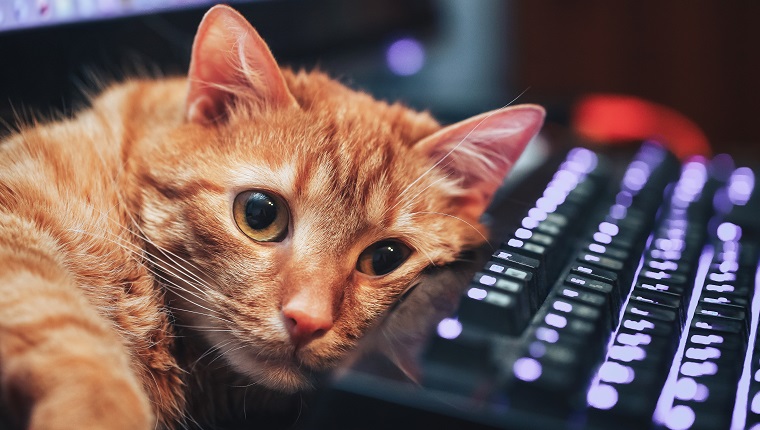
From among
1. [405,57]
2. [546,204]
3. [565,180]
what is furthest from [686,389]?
[405,57]

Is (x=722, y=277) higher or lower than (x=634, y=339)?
higher

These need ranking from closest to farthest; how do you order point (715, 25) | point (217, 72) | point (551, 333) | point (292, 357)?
point (551, 333) < point (292, 357) < point (217, 72) < point (715, 25)

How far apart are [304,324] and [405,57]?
1.23 metres

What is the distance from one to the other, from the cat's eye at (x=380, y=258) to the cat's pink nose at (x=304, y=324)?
4.5 inches

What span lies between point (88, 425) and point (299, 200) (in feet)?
1.31

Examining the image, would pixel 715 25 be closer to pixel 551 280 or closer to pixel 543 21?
pixel 543 21

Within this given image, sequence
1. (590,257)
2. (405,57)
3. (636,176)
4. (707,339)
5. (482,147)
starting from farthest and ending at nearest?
1. (405,57)
2. (636,176)
3. (482,147)
4. (590,257)
5. (707,339)

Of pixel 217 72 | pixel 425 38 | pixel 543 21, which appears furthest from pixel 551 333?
pixel 543 21

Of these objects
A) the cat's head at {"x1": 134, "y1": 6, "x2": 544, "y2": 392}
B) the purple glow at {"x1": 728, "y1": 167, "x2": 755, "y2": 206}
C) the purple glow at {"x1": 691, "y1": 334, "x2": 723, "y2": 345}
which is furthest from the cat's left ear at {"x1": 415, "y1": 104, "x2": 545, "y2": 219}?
the purple glow at {"x1": 728, "y1": 167, "x2": 755, "y2": 206}

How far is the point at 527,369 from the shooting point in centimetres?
60

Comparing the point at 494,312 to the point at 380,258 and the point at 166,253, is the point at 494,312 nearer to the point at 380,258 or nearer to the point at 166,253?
the point at 380,258

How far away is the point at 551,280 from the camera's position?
810 millimetres

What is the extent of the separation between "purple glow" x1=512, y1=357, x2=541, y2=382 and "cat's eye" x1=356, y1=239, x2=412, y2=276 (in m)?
0.31

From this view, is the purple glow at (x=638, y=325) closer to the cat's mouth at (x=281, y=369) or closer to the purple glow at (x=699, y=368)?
the purple glow at (x=699, y=368)
